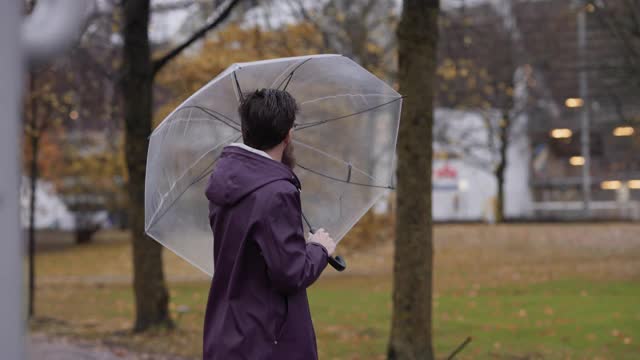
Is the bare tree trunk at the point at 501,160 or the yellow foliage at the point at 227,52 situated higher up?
the yellow foliage at the point at 227,52

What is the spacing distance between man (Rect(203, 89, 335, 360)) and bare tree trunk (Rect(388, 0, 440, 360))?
509 centimetres

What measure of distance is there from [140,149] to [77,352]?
3.22 metres

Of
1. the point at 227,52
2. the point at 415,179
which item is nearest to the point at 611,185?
the point at 227,52

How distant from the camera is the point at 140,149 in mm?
12227

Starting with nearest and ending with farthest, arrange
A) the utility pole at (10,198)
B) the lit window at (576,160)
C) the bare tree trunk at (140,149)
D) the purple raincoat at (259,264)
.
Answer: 1. the utility pole at (10,198)
2. the purple raincoat at (259,264)
3. the bare tree trunk at (140,149)
4. the lit window at (576,160)

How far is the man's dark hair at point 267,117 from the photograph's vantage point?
3152 millimetres

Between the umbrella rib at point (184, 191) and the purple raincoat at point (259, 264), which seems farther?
the umbrella rib at point (184, 191)

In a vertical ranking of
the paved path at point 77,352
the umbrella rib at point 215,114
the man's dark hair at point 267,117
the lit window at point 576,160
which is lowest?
the paved path at point 77,352

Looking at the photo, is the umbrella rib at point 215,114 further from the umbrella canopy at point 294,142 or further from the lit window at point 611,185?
the lit window at point 611,185

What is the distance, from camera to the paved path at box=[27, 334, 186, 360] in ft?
32.2

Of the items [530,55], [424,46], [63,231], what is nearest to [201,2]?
[424,46]

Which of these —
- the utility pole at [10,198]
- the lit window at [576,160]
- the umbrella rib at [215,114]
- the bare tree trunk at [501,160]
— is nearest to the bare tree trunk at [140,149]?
the umbrella rib at [215,114]

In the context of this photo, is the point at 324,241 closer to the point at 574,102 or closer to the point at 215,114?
the point at 215,114

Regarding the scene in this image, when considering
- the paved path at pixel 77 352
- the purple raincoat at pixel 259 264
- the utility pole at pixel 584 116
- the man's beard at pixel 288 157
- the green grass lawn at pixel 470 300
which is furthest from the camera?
the utility pole at pixel 584 116
